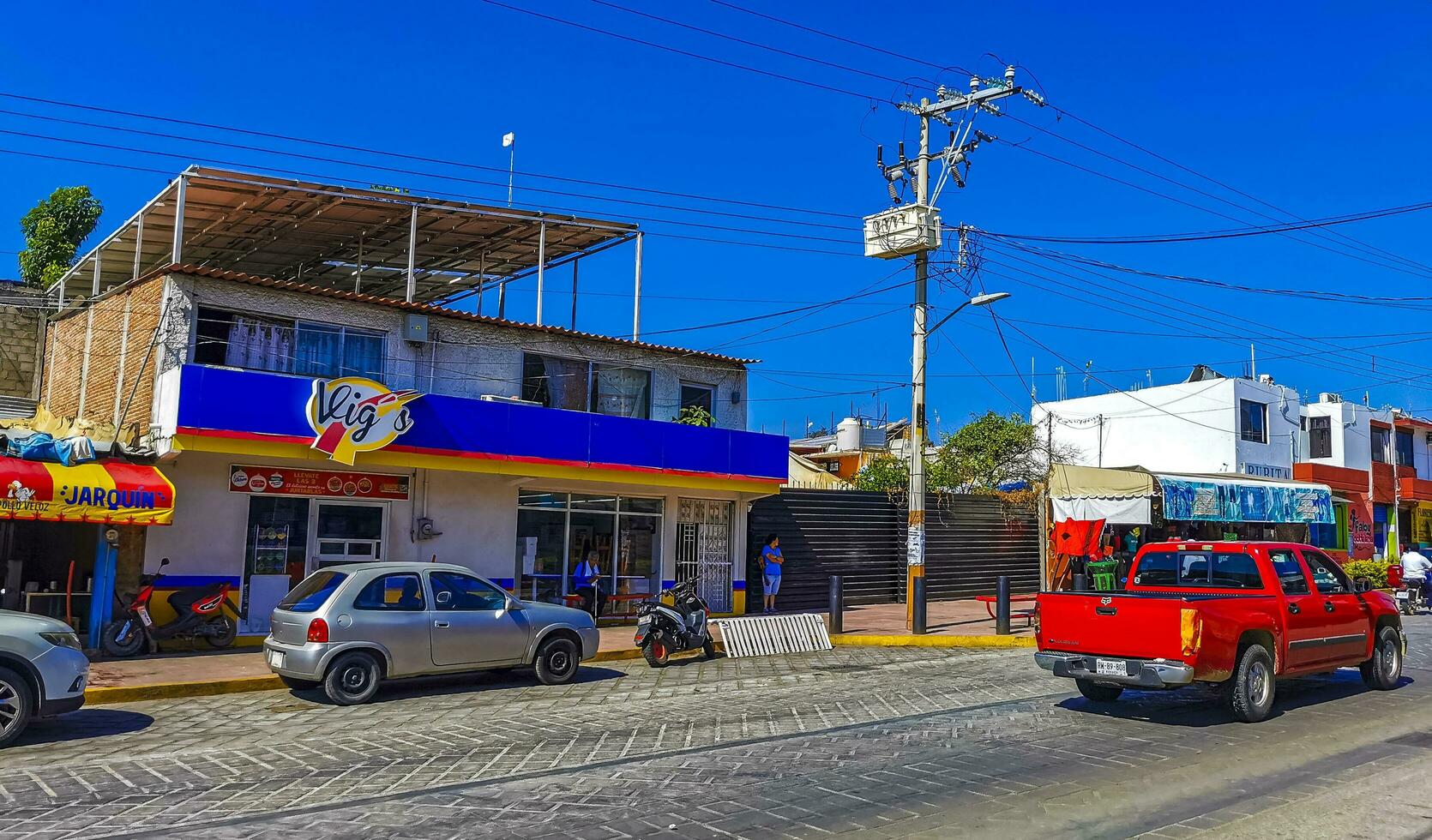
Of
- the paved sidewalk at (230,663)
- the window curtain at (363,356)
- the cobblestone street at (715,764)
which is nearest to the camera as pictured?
the cobblestone street at (715,764)

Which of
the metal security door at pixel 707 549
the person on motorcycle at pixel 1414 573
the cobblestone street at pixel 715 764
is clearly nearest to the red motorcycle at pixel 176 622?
the cobblestone street at pixel 715 764

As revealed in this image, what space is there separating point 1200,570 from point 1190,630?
2.60 metres

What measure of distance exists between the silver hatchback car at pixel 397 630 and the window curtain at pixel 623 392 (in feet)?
25.4

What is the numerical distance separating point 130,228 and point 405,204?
230 inches

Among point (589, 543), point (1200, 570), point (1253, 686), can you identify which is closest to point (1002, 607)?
point (1200, 570)

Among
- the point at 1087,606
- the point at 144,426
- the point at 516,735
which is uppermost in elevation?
the point at 144,426

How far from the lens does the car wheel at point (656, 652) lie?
49.1 feet

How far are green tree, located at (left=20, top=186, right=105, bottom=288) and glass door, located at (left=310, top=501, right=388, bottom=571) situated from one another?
72.2 ft

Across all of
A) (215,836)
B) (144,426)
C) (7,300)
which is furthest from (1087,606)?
(7,300)

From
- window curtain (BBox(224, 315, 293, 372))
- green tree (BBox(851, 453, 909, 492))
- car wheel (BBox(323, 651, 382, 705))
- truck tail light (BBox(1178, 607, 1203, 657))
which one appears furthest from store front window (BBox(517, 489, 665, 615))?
green tree (BBox(851, 453, 909, 492))

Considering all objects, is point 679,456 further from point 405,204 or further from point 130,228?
point 130,228

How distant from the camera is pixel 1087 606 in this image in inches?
416

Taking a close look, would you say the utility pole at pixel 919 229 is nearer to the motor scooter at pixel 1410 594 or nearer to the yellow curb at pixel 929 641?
the yellow curb at pixel 929 641

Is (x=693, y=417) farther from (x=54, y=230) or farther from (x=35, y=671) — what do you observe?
(x=54, y=230)
